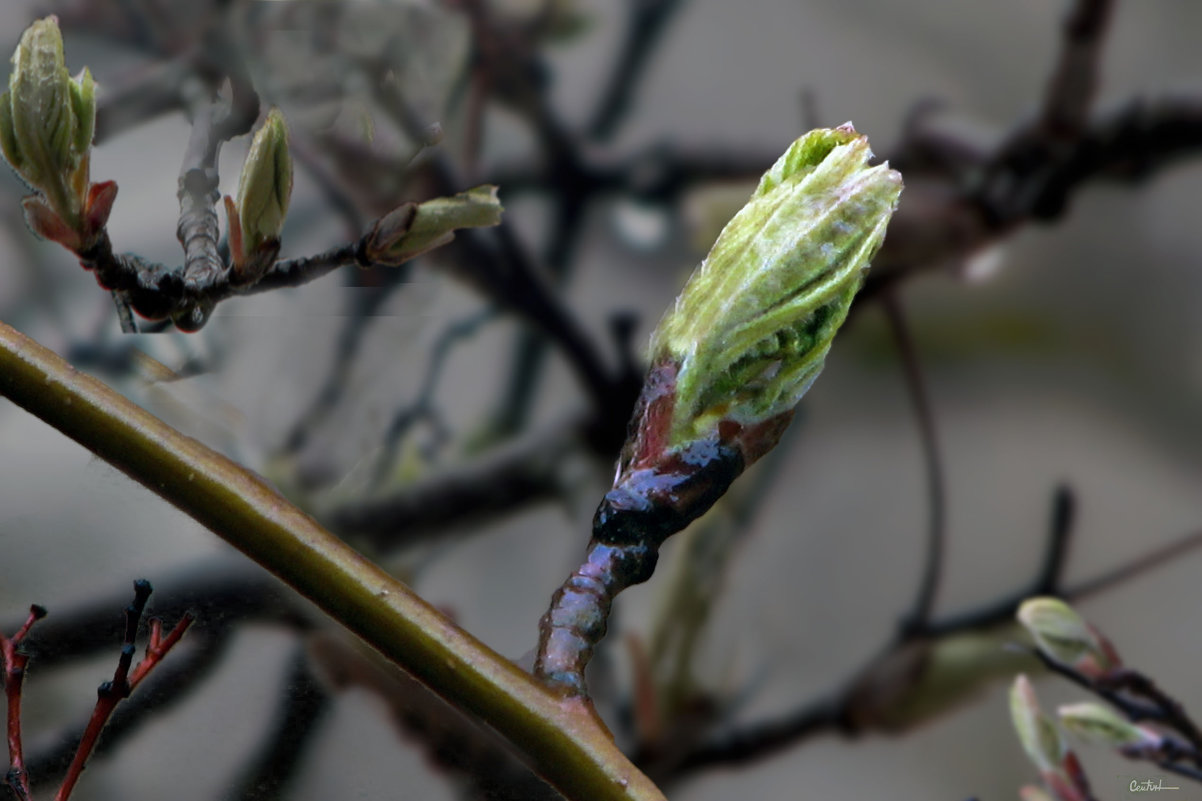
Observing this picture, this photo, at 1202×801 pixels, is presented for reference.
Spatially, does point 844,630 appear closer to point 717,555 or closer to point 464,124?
point 717,555

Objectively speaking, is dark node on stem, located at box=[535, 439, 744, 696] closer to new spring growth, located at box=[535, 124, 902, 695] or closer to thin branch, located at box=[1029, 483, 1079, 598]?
new spring growth, located at box=[535, 124, 902, 695]

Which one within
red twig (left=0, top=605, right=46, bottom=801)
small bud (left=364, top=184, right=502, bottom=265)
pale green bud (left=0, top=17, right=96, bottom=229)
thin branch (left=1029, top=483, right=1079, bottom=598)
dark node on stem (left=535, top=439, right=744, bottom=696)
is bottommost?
thin branch (left=1029, top=483, right=1079, bottom=598)

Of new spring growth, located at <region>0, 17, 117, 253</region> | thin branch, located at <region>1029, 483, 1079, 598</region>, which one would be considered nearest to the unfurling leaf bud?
new spring growth, located at <region>0, 17, 117, 253</region>

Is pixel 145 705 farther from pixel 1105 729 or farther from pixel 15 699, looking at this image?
pixel 1105 729

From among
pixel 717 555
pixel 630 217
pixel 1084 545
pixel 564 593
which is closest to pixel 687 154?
pixel 630 217

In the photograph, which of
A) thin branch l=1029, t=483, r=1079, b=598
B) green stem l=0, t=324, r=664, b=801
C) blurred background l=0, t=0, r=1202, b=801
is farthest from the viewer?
thin branch l=1029, t=483, r=1079, b=598

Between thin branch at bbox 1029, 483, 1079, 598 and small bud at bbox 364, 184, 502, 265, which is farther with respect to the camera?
thin branch at bbox 1029, 483, 1079, 598

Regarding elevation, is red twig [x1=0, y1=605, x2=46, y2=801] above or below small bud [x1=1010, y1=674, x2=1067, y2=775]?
above
